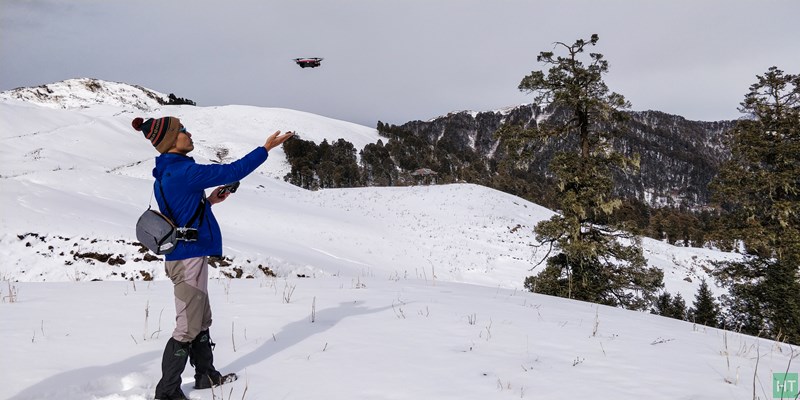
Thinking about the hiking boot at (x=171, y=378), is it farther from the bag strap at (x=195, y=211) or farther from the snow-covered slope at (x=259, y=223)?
the snow-covered slope at (x=259, y=223)

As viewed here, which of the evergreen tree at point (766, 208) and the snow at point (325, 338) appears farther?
the evergreen tree at point (766, 208)

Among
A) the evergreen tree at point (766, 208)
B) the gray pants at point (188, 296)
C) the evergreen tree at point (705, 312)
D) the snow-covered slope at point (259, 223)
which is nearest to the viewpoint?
the gray pants at point (188, 296)

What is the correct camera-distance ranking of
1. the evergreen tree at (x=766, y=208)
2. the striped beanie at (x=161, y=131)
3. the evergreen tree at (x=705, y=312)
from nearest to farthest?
the striped beanie at (x=161, y=131) < the evergreen tree at (x=766, y=208) < the evergreen tree at (x=705, y=312)

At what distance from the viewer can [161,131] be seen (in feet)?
11.3

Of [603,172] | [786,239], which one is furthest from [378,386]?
[786,239]

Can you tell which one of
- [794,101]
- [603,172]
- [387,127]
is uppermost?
[387,127]

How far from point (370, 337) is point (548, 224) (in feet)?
38.2

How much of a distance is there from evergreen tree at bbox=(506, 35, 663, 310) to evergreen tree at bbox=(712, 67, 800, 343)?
4909mm

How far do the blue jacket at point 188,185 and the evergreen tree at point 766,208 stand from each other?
60.9 ft

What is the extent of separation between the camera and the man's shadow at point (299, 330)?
13.3 feet

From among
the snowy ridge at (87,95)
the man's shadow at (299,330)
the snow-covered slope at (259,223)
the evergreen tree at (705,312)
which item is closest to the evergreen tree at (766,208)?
the evergreen tree at (705,312)

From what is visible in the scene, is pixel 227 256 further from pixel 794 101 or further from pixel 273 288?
pixel 794 101

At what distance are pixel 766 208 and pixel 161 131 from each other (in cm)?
2097

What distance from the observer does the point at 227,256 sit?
14.5 meters
